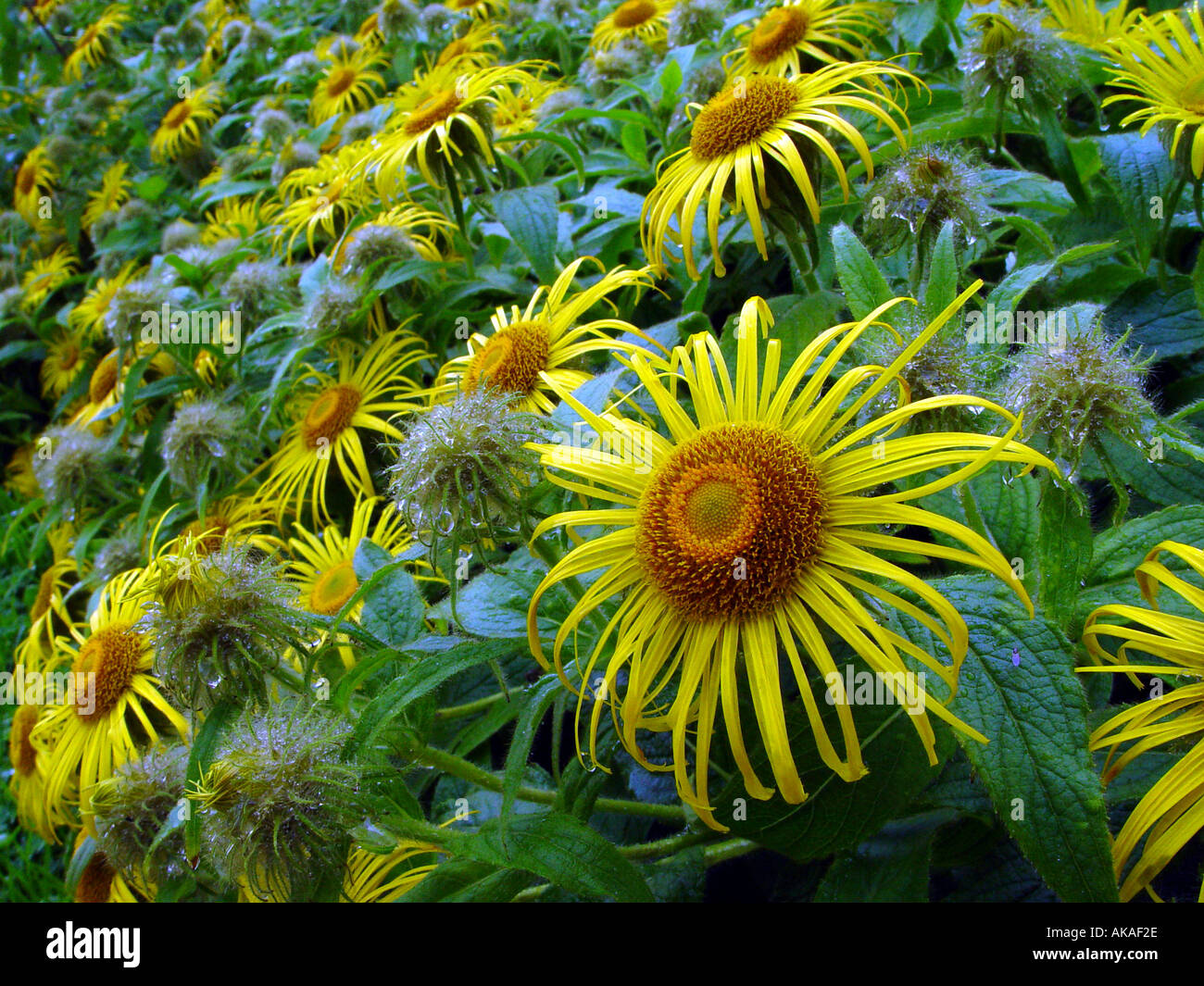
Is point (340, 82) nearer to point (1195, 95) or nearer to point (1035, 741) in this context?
point (1195, 95)

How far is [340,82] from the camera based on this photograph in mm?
3893

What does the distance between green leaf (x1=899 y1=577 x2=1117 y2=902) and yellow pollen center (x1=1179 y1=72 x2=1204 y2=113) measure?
37.5 inches

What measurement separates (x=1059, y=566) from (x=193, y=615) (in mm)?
1189

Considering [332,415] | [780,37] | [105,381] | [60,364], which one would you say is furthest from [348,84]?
[780,37]

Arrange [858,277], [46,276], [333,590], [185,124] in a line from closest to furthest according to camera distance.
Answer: [858,277] → [333,590] → [46,276] → [185,124]

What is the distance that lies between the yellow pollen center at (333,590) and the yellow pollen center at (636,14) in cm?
220

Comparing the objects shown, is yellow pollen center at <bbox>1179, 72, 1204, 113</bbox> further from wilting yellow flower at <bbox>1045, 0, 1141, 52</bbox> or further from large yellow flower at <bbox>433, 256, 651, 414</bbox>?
large yellow flower at <bbox>433, 256, 651, 414</bbox>

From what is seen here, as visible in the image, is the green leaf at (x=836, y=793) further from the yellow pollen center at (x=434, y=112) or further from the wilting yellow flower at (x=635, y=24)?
the wilting yellow flower at (x=635, y=24)

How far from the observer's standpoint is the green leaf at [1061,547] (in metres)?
1.03

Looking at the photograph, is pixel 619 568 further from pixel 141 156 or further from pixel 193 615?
pixel 141 156

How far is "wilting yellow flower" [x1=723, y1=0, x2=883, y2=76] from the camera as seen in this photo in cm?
201

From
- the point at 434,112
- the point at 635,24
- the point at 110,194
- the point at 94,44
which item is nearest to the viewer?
the point at 434,112

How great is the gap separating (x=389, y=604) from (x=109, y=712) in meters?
0.77
